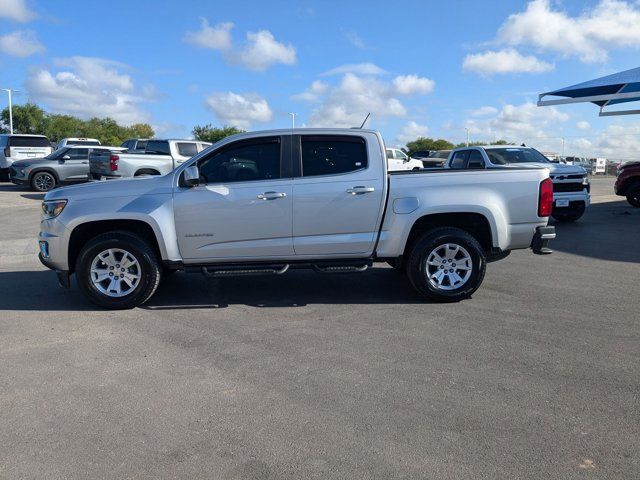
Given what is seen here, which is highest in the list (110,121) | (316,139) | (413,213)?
(110,121)

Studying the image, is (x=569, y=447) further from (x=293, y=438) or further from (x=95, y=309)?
(x=95, y=309)

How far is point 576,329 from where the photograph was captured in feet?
17.5

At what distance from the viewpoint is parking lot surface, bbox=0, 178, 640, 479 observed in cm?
312

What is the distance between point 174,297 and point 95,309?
91 cm

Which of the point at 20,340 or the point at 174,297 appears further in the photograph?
the point at 174,297

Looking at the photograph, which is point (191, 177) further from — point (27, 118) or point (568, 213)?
point (27, 118)

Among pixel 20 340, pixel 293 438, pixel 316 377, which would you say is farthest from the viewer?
pixel 20 340

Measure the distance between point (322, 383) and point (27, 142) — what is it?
24.0 meters

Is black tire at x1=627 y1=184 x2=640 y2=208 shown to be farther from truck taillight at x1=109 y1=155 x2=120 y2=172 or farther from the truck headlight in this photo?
the truck headlight

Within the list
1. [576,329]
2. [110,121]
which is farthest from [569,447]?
[110,121]

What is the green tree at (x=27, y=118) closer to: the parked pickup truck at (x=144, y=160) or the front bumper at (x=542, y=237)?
the parked pickup truck at (x=144, y=160)

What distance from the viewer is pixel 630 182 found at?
16875 millimetres

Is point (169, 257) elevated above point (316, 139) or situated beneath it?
situated beneath

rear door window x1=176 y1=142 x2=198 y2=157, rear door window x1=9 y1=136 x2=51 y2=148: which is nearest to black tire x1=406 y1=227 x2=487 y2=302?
rear door window x1=176 y1=142 x2=198 y2=157
